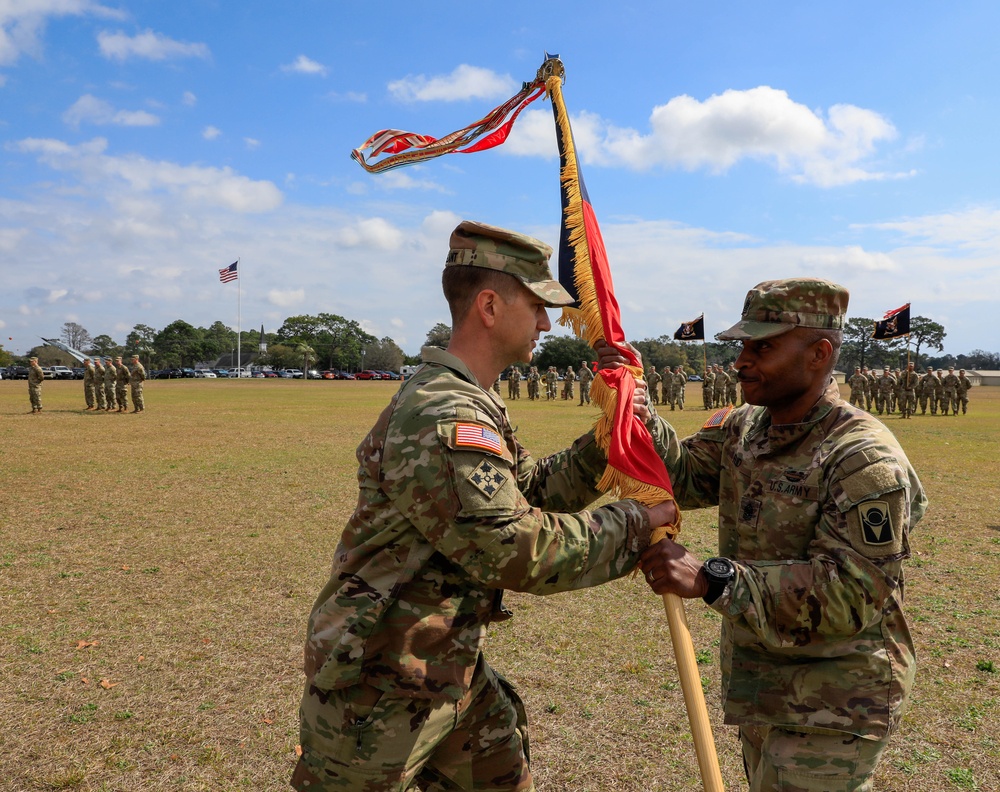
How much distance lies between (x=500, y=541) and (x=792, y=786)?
126 centimetres

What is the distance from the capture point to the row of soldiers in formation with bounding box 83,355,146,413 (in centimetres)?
2675

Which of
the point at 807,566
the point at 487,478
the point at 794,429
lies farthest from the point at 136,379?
the point at 807,566

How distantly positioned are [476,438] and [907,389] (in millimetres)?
32173

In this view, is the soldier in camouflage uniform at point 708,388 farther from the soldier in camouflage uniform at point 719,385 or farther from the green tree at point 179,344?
the green tree at point 179,344

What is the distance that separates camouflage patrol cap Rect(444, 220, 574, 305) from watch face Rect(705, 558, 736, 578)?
102cm

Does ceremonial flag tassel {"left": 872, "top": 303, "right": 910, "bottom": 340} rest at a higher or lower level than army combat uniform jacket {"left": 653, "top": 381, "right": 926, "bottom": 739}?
higher

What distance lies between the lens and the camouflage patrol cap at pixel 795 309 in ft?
8.32

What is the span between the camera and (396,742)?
7.62ft

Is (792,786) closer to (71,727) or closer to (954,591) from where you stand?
(71,727)

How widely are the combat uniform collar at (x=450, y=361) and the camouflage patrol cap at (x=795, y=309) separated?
0.97 m

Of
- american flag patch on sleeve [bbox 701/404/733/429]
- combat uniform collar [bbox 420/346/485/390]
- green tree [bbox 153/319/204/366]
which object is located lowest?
american flag patch on sleeve [bbox 701/404/733/429]

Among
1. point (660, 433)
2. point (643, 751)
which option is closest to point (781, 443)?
point (660, 433)

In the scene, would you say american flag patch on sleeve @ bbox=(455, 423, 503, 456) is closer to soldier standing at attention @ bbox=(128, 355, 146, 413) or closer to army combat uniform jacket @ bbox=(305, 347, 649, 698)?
army combat uniform jacket @ bbox=(305, 347, 649, 698)

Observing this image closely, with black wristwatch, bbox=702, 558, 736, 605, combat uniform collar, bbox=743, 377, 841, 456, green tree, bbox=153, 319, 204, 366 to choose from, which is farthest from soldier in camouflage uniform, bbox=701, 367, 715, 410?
green tree, bbox=153, 319, 204, 366
